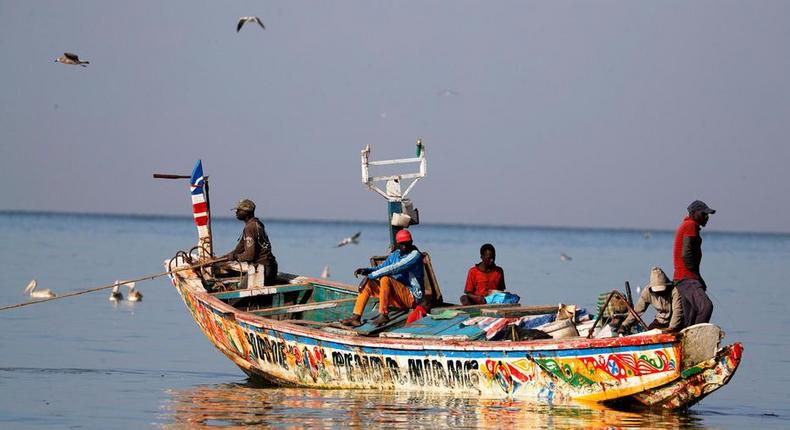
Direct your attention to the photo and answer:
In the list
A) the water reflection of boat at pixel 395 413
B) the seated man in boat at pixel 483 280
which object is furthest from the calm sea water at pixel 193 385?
the seated man in boat at pixel 483 280

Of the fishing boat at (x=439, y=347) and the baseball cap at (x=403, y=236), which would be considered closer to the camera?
the fishing boat at (x=439, y=347)

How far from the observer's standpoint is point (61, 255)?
48.7 meters

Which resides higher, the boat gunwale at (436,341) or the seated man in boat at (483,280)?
the seated man in boat at (483,280)

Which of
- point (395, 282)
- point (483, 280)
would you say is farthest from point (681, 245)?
point (395, 282)

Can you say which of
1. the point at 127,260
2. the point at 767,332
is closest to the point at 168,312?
the point at 767,332

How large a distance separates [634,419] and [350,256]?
43133 millimetres

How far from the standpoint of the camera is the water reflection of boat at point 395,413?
42.9 ft

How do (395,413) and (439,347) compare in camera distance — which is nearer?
(395,413)

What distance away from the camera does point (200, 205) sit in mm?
18781

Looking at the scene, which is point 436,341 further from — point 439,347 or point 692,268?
point 692,268

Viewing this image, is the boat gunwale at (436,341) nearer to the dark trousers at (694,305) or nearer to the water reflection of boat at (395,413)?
the water reflection of boat at (395,413)

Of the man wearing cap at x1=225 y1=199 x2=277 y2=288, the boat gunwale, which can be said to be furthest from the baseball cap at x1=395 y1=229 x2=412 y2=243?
the man wearing cap at x1=225 y1=199 x2=277 y2=288

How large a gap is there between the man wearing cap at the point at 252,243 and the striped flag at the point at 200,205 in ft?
4.26

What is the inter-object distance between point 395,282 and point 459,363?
5.84ft
